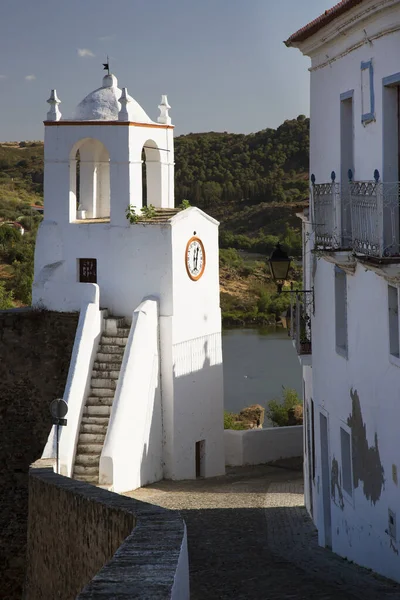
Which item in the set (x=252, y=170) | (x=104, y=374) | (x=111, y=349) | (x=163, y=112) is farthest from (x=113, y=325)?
(x=252, y=170)

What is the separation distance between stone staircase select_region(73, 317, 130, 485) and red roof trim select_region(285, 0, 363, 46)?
7769mm

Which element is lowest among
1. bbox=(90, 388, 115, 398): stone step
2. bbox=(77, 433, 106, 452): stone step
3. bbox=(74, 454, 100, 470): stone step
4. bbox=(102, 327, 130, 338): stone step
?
bbox=(74, 454, 100, 470): stone step

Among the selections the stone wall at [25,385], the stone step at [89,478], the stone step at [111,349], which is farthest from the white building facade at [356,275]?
the stone wall at [25,385]

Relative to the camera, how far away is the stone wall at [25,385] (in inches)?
816

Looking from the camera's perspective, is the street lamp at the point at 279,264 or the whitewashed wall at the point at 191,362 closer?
the street lamp at the point at 279,264

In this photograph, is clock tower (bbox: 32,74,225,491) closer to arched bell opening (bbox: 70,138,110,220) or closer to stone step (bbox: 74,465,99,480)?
arched bell opening (bbox: 70,138,110,220)

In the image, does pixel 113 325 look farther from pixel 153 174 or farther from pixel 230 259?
pixel 230 259

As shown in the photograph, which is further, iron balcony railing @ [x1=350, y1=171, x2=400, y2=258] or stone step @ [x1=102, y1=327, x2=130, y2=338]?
stone step @ [x1=102, y1=327, x2=130, y2=338]

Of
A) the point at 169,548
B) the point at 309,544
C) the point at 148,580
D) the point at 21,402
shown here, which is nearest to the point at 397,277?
the point at 169,548

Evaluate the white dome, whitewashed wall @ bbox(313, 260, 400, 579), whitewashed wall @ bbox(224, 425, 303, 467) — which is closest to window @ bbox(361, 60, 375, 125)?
whitewashed wall @ bbox(313, 260, 400, 579)

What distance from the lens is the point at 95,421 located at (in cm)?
1884

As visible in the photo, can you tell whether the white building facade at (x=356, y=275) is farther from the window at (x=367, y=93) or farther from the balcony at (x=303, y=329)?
the balcony at (x=303, y=329)

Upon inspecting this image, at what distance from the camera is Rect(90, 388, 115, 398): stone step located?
19.2m

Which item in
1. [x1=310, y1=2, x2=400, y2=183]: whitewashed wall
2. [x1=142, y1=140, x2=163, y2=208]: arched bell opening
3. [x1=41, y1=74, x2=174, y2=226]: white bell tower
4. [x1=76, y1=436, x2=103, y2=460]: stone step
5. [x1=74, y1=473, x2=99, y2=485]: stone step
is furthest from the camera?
[x1=142, y1=140, x2=163, y2=208]: arched bell opening
